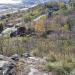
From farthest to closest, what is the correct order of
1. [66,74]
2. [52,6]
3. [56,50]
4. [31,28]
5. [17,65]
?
[52,6], [31,28], [56,50], [17,65], [66,74]

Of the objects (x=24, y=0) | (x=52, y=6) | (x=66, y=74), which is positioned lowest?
(x=24, y=0)

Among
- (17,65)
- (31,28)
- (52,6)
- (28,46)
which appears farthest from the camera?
(52,6)

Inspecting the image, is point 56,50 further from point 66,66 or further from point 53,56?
point 66,66

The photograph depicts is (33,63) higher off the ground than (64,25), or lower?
higher

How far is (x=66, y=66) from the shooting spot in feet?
23.6

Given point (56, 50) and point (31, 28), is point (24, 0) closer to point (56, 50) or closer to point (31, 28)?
point (31, 28)

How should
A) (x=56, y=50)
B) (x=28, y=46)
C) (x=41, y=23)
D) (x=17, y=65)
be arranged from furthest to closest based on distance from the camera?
(x=41, y=23), (x=28, y=46), (x=56, y=50), (x=17, y=65)

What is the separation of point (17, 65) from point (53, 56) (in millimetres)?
1030

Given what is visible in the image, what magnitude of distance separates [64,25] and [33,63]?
11.7 m

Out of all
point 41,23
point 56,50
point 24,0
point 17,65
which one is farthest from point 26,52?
point 24,0

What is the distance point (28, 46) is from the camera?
32.0ft

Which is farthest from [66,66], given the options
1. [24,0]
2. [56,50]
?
[24,0]

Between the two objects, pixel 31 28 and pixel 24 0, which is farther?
pixel 24 0

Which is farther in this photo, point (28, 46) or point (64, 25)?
point (64, 25)
